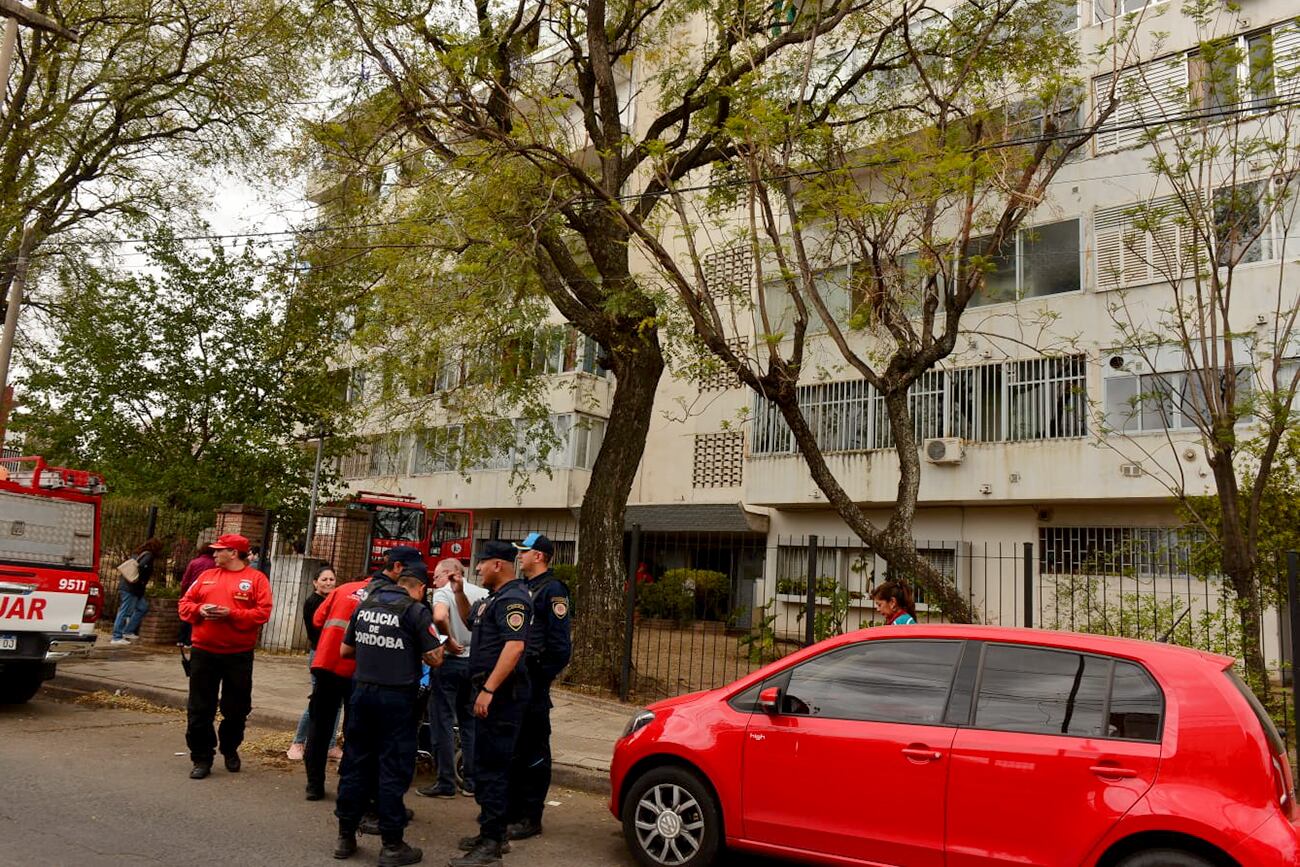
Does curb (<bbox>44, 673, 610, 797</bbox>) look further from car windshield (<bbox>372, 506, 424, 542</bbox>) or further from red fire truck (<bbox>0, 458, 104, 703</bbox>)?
car windshield (<bbox>372, 506, 424, 542</bbox>)

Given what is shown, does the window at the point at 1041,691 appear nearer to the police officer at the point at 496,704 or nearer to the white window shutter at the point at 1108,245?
the police officer at the point at 496,704

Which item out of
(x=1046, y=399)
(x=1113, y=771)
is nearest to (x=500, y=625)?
(x=1113, y=771)

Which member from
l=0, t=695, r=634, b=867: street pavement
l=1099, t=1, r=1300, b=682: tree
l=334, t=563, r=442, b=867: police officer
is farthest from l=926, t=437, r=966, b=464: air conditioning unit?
l=334, t=563, r=442, b=867: police officer

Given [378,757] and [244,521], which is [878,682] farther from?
[244,521]

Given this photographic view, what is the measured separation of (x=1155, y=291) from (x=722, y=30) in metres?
9.20

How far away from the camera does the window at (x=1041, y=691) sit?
14.7ft

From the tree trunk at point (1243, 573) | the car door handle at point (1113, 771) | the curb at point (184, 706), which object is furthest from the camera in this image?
the tree trunk at point (1243, 573)

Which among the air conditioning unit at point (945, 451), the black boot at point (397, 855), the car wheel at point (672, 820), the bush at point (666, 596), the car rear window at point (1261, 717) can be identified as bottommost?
the black boot at point (397, 855)

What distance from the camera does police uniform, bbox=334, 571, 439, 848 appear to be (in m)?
5.15

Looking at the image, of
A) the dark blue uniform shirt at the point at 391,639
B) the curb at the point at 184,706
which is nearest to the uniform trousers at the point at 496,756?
the dark blue uniform shirt at the point at 391,639

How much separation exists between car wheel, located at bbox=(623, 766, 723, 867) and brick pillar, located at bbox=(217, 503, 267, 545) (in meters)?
10.7

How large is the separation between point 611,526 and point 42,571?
606 cm

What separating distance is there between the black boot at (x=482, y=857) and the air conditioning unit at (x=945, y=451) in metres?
14.8

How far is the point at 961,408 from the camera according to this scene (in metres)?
18.6
